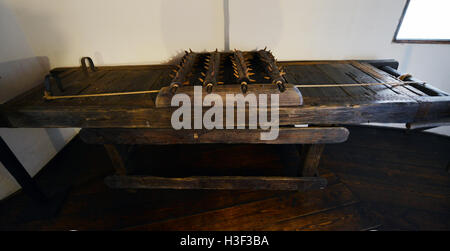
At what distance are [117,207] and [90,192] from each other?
499mm

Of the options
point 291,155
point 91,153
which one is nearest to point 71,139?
point 91,153

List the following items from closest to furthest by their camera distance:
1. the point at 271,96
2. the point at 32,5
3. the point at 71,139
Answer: the point at 271,96, the point at 32,5, the point at 71,139

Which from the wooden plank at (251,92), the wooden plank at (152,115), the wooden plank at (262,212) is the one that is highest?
the wooden plank at (251,92)

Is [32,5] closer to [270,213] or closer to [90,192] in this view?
[90,192]

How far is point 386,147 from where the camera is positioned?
10.2 ft

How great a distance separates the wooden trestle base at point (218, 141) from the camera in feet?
5.77

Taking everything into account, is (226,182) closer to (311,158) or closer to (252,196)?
(252,196)

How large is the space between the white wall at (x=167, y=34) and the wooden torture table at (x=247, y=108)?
0.61 meters

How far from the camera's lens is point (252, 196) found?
2.37 m

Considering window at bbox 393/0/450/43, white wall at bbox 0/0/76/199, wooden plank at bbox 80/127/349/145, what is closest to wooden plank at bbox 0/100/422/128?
wooden plank at bbox 80/127/349/145

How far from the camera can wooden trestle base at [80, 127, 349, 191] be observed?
5.77 ft

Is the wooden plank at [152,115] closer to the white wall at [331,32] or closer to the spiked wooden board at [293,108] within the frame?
the spiked wooden board at [293,108]

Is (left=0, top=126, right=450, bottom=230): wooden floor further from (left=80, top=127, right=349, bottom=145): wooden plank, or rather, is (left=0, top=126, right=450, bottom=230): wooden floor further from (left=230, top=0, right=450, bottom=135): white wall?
(left=230, top=0, right=450, bottom=135): white wall

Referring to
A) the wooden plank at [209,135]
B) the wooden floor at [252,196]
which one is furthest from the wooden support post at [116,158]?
the wooden floor at [252,196]
